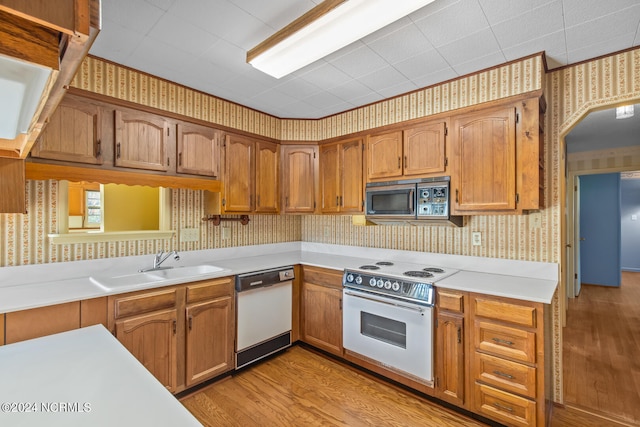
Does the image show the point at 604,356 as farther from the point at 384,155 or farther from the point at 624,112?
the point at 384,155

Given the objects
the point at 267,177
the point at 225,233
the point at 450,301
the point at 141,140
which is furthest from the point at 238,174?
the point at 450,301

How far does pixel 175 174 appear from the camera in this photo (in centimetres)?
255

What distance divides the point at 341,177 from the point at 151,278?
1977 mm

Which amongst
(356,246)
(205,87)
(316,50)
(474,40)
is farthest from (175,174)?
(474,40)

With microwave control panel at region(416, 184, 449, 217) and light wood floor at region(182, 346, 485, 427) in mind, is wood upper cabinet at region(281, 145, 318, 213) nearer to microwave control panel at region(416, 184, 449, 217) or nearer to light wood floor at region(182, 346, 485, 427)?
microwave control panel at region(416, 184, 449, 217)

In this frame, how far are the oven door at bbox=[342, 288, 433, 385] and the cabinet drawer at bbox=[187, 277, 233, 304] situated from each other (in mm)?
1024

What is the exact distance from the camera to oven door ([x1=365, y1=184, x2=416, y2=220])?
2652 millimetres

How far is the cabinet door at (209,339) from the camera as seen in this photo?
2.35 meters

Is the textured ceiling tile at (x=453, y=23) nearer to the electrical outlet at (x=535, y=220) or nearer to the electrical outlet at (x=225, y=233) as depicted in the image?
the electrical outlet at (x=535, y=220)

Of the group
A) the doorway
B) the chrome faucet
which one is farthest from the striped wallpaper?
the doorway

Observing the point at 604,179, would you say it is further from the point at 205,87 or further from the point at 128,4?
the point at 128,4

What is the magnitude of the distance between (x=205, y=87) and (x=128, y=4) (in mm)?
1073

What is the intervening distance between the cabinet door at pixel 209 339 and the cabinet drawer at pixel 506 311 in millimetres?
1909

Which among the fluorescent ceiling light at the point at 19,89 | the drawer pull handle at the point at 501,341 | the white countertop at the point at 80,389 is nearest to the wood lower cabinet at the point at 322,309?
the drawer pull handle at the point at 501,341
